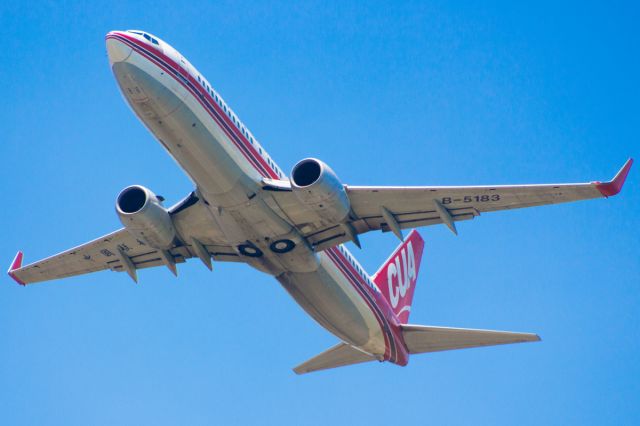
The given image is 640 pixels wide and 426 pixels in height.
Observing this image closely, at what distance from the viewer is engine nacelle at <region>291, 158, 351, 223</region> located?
31.1 metres

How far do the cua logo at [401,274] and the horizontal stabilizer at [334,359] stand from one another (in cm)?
291

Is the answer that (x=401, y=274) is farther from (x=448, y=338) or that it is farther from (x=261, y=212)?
(x=261, y=212)

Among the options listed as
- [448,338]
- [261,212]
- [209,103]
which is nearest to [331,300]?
[261,212]

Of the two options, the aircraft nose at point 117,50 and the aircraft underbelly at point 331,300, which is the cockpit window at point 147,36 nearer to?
the aircraft nose at point 117,50

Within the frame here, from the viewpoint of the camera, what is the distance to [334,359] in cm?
4100

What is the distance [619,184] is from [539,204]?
317 centimetres

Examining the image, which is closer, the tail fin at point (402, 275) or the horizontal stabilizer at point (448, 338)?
the horizontal stabilizer at point (448, 338)

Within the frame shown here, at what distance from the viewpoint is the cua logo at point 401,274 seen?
43.1 metres

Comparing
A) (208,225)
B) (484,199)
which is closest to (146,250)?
(208,225)

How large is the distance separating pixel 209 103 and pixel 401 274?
16.4 meters

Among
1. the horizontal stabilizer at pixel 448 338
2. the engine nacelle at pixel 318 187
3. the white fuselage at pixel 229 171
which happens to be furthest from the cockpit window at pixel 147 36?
the horizontal stabilizer at pixel 448 338

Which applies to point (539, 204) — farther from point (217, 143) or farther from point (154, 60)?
point (154, 60)

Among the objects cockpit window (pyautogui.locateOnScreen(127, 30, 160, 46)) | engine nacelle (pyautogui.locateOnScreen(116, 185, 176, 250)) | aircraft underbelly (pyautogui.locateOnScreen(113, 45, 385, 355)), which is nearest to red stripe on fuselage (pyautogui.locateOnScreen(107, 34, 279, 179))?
aircraft underbelly (pyautogui.locateOnScreen(113, 45, 385, 355))

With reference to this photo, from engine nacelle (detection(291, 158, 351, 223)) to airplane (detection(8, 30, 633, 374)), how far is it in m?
0.04
